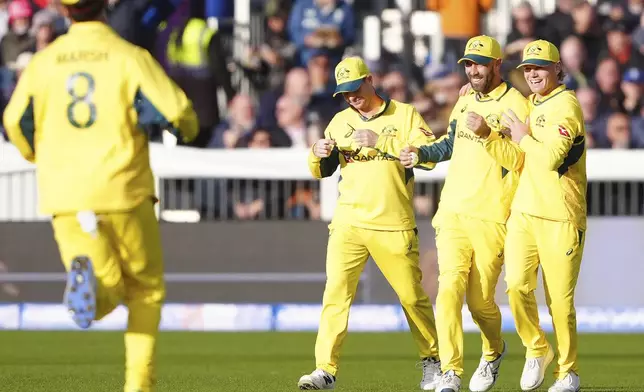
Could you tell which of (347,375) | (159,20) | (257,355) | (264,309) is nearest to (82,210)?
(347,375)

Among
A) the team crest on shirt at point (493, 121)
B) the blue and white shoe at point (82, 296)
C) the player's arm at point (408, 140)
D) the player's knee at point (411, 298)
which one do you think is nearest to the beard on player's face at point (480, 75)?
the team crest on shirt at point (493, 121)

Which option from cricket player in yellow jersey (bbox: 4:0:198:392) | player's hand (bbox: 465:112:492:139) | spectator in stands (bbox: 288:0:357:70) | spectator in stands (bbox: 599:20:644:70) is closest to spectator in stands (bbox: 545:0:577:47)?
spectator in stands (bbox: 599:20:644:70)

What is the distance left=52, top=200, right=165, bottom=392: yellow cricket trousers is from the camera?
7.55 metres

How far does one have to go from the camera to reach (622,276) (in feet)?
53.1

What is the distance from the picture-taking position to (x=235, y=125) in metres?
17.2

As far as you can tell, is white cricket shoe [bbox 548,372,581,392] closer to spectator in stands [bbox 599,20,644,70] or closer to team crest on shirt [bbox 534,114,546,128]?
team crest on shirt [bbox 534,114,546,128]

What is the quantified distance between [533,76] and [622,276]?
6.63 metres

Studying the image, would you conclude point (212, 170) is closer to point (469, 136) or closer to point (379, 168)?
point (379, 168)

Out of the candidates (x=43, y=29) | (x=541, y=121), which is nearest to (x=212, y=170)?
(x=43, y=29)

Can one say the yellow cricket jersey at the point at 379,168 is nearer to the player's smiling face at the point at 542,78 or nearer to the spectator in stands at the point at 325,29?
the player's smiling face at the point at 542,78

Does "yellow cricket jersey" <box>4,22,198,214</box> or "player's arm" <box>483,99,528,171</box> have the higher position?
"yellow cricket jersey" <box>4,22,198,214</box>

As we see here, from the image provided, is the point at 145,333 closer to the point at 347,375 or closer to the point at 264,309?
the point at 347,375

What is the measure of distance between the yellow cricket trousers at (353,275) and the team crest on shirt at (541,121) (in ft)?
3.72

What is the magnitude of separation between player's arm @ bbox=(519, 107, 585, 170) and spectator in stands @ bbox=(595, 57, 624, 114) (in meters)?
7.30
